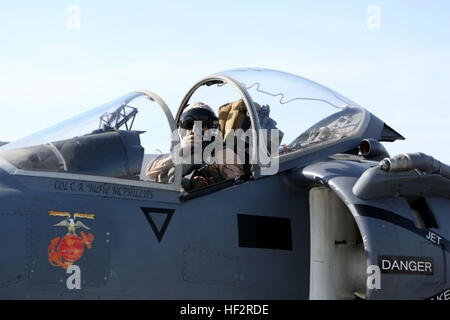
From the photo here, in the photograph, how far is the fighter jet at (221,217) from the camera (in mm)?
5074

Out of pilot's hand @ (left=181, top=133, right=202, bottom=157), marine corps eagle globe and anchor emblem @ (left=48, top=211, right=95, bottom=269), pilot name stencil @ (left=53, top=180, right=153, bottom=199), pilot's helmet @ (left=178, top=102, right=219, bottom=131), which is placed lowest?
marine corps eagle globe and anchor emblem @ (left=48, top=211, right=95, bottom=269)

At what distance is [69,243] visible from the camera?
5055mm

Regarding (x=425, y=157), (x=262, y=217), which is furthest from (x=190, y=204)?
(x=425, y=157)

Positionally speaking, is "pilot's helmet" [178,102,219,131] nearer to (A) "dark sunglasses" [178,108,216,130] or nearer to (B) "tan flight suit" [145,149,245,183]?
(A) "dark sunglasses" [178,108,216,130]

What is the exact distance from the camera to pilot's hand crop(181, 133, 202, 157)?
243 inches

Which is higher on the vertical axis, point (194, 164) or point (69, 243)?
point (194, 164)

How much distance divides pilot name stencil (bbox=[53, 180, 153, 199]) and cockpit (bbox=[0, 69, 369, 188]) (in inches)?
4.2

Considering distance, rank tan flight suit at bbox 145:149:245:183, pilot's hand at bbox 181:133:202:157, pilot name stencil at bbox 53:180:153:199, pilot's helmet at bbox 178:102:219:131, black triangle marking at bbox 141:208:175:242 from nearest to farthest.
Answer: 1. pilot name stencil at bbox 53:180:153:199
2. black triangle marking at bbox 141:208:175:242
3. tan flight suit at bbox 145:149:245:183
4. pilot's hand at bbox 181:133:202:157
5. pilot's helmet at bbox 178:102:219:131

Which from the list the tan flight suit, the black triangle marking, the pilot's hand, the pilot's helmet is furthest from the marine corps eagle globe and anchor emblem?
the pilot's helmet

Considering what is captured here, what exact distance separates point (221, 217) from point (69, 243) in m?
1.37

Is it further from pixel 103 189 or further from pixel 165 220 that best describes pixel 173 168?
pixel 103 189

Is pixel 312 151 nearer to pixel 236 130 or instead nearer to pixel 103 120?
pixel 236 130

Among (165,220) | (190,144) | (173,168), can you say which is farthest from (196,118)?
(165,220)

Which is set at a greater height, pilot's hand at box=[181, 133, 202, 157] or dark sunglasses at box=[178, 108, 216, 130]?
dark sunglasses at box=[178, 108, 216, 130]
